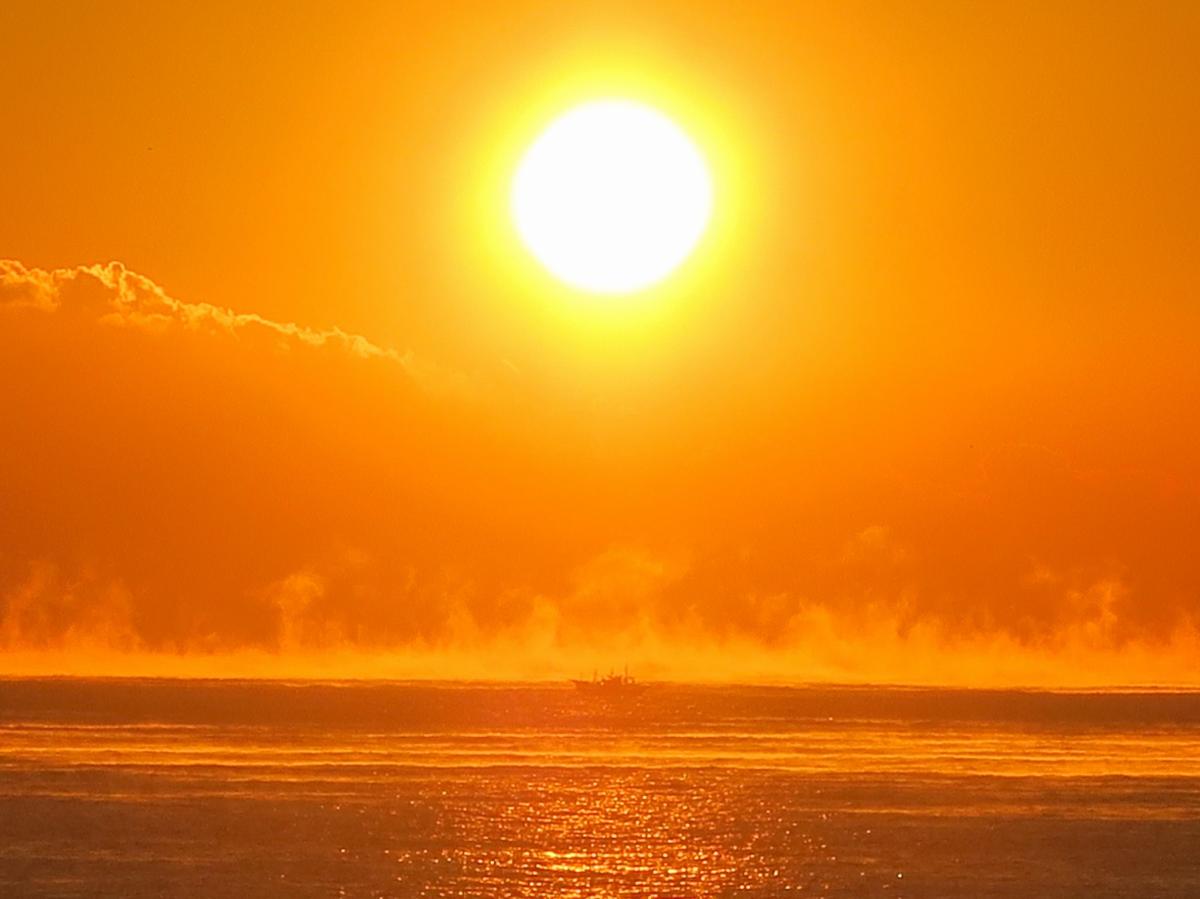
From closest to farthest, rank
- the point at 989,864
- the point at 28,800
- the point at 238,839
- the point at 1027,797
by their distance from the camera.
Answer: the point at 989,864 → the point at 238,839 → the point at 28,800 → the point at 1027,797

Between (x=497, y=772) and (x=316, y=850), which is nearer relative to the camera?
(x=316, y=850)

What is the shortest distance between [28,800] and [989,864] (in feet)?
247

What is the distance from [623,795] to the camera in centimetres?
16888

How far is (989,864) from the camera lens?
12531cm

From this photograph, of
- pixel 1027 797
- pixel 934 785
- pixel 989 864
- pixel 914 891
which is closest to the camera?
pixel 914 891

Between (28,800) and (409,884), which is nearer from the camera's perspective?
(409,884)

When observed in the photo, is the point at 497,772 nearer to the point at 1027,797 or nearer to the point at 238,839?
the point at 1027,797

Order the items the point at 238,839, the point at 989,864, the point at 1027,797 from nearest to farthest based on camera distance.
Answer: the point at 989,864, the point at 238,839, the point at 1027,797

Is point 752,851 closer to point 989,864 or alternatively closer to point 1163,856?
point 989,864

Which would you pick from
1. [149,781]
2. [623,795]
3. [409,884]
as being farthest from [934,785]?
[409,884]

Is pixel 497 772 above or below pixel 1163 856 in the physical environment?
above

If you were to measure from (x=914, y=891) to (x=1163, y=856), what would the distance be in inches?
1004

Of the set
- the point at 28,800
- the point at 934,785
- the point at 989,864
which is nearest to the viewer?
the point at 989,864

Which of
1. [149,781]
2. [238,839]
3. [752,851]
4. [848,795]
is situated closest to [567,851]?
[752,851]
